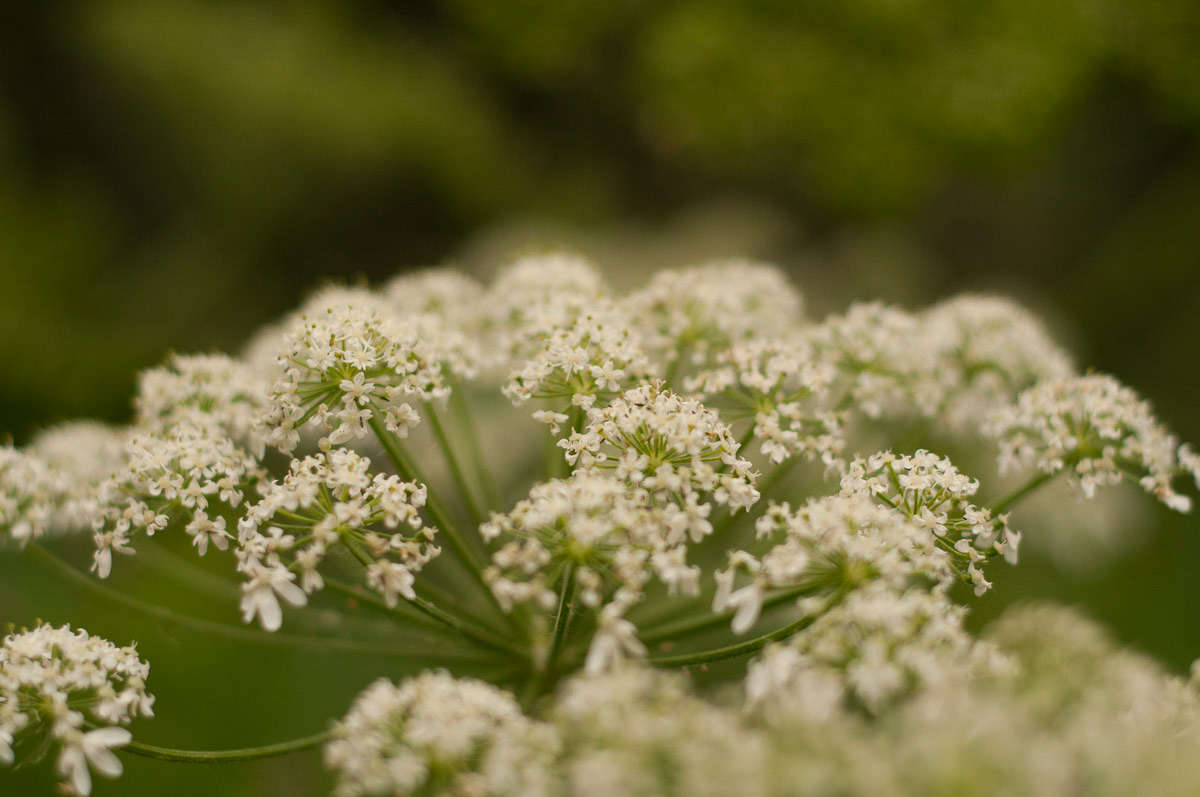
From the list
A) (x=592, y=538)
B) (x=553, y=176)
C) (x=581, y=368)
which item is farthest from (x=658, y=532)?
(x=553, y=176)

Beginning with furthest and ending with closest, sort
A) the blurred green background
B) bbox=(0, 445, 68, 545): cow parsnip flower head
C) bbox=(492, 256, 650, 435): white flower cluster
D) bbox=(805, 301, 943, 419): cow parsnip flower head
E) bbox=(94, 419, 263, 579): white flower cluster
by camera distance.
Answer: the blurred green background
bbox=(805, 301, 943, 419): cow parsnip flower head
bbox=(0, 445, 68, 545): cow parsnip flower head
bbox=(492, 256, 650, 435): white flower cluster
bbox=(94, 419, 263, 579): white flower cluster

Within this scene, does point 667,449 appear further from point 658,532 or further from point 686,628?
point 686,628

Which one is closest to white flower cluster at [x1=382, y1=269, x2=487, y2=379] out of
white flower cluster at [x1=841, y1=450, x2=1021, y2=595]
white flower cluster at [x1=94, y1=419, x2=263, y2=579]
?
white flower cluster at [x1=94, y1=419, x2=263, y2=579]

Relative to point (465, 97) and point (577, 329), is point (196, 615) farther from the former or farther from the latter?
point (465, 97)

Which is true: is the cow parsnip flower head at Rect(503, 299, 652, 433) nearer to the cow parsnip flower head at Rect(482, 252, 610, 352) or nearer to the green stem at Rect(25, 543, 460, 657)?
the cow parsnip flower head at Rect(482, 252, 610, 352)

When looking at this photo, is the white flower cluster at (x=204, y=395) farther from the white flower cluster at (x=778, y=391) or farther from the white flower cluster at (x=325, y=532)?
the white flower cluster at (x=778, y=391)

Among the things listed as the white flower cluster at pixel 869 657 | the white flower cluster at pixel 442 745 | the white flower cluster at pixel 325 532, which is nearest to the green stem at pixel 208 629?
the white flower cluster at pixel 325 532
